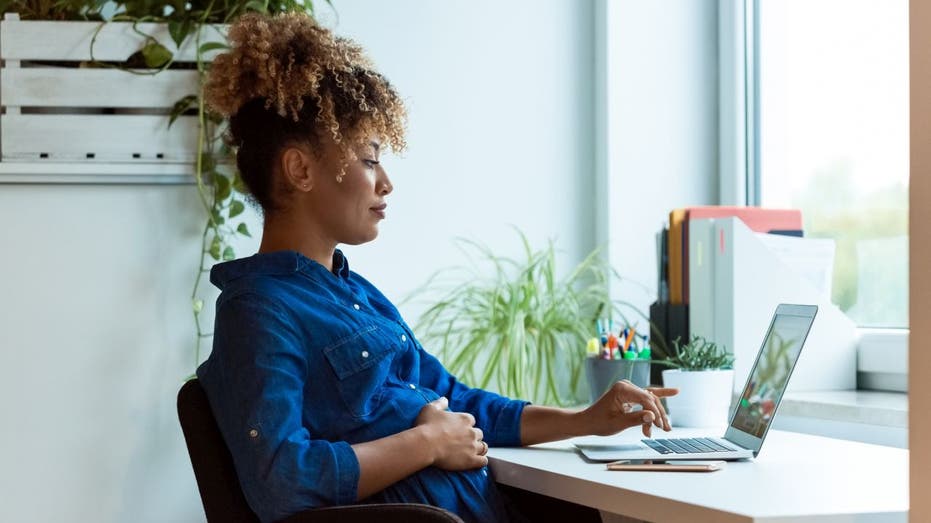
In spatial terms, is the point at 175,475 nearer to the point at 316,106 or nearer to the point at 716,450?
the point at 316,106

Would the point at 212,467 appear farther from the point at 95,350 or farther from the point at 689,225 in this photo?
the point at 689,225

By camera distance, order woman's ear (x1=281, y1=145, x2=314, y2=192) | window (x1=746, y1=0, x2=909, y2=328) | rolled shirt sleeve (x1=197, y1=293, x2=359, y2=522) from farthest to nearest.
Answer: window (x1=746, y1=0, x2=909, y2=328)
woman's ear (x1=281, y1=145, x2=314, y2=192)
rolled shirt sleeve (x1=197, y1=293, x2=359, y2=522)

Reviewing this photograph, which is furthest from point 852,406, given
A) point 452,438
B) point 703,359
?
point 452,438

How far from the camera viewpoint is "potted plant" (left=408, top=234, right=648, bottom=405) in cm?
233

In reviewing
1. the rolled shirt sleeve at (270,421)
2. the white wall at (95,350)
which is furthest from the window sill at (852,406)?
the white wall at (95,350)

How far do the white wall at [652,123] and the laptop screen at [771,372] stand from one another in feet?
2.86

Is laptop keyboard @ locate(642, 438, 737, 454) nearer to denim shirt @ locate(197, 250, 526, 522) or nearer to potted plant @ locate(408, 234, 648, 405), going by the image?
denim shirt @ locate(197, 250, 526, 522)

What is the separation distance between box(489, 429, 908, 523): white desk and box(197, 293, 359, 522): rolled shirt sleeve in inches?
10.7

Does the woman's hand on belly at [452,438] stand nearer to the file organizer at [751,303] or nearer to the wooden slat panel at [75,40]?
the file organizer at [751,303]

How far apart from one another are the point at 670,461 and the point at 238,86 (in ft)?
2.55

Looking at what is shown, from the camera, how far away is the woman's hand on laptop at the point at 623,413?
1.63 meters

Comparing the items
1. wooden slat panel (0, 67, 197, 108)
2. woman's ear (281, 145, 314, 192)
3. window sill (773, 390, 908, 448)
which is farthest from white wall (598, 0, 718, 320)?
woman's ear (281, 145, 314, 192)

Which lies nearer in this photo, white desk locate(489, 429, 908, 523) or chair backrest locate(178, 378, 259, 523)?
white desk locate(489, 429, 908, 523)

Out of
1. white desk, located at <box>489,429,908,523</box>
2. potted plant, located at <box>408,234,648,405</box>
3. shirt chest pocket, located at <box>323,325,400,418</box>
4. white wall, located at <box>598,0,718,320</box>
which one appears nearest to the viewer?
white desk, located at <box>489,429,908,523</box>
